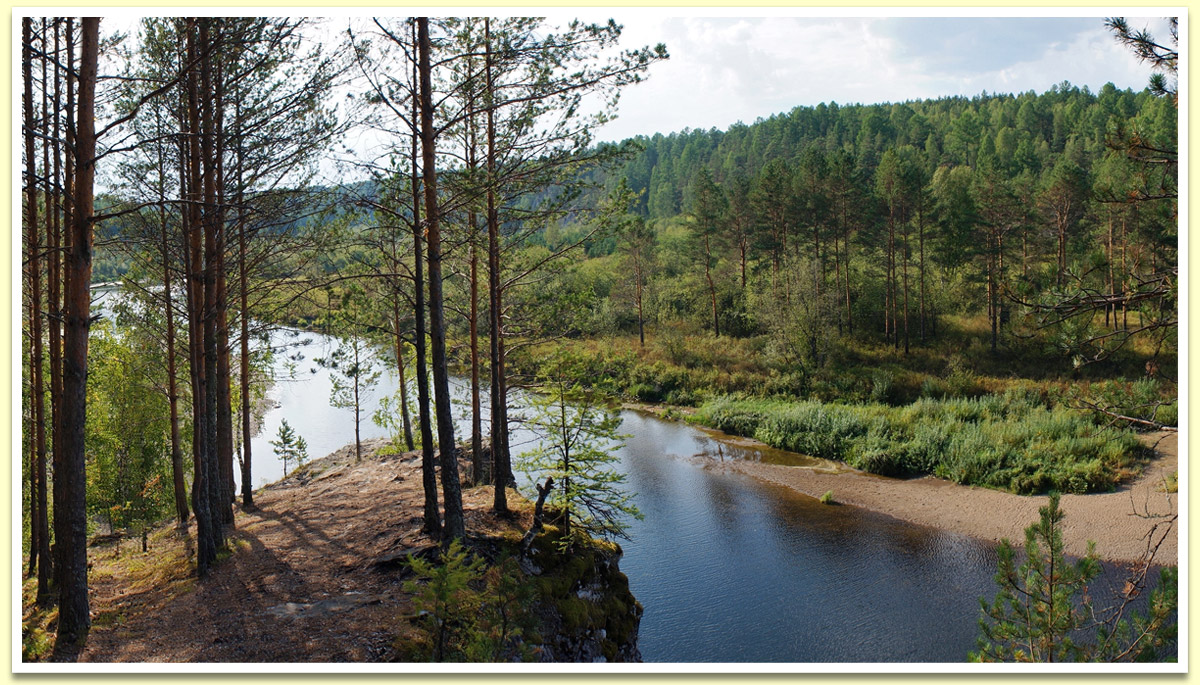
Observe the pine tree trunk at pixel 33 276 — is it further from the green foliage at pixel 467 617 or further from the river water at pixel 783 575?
the river water at pixel 783 575

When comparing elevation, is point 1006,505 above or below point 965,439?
below

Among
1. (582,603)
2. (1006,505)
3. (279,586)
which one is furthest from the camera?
(1006,505)

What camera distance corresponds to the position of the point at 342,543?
8.22m

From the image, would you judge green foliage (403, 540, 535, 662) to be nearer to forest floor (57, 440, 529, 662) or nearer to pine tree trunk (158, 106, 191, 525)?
forest floor (57, 440, 529, 662)

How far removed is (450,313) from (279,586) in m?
4.99

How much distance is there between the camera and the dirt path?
11.6m

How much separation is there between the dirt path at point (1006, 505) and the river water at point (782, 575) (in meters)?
0.65

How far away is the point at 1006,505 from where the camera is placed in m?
13.6

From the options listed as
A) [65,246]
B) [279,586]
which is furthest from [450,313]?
[65,246]

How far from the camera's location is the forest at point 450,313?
490 centimetres

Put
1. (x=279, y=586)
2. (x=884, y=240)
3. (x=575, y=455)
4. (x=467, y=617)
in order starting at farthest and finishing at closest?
(x=884, y=240)
(x=575, y=455)
(x=279, y=586)
(x=467, y=617)

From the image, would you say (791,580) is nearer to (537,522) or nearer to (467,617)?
(537,522)
